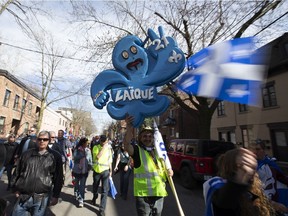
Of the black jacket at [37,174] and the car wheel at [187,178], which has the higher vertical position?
the black jacket at [37,174]

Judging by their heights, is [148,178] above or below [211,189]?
below

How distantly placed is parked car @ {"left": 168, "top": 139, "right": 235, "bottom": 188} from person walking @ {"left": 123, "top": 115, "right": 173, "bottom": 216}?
4883mm

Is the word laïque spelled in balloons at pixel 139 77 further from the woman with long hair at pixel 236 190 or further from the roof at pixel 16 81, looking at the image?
the roof at pixel 16 81

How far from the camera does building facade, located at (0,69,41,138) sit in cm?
2245

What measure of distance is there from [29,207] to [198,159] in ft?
19.9

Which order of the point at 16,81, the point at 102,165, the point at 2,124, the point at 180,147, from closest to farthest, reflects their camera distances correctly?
the point at 102,165
the point at 180,147
the point at 2,124
the point at 16,81

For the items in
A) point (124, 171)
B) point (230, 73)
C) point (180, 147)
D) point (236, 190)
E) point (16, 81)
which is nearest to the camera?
point (236, 190)

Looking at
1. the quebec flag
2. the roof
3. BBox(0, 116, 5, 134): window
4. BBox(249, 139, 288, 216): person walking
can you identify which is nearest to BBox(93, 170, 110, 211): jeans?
BBox(249, 139, 288, 216): person walking

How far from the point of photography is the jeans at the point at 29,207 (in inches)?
124

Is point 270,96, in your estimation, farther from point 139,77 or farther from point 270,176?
point 139,77

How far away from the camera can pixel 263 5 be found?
1021 cm

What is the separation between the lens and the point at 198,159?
26.1 ft

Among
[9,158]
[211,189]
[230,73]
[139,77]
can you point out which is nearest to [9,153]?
[9,158]

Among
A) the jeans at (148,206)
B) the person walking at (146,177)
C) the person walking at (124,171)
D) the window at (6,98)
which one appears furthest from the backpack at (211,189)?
the window at (6,98)
